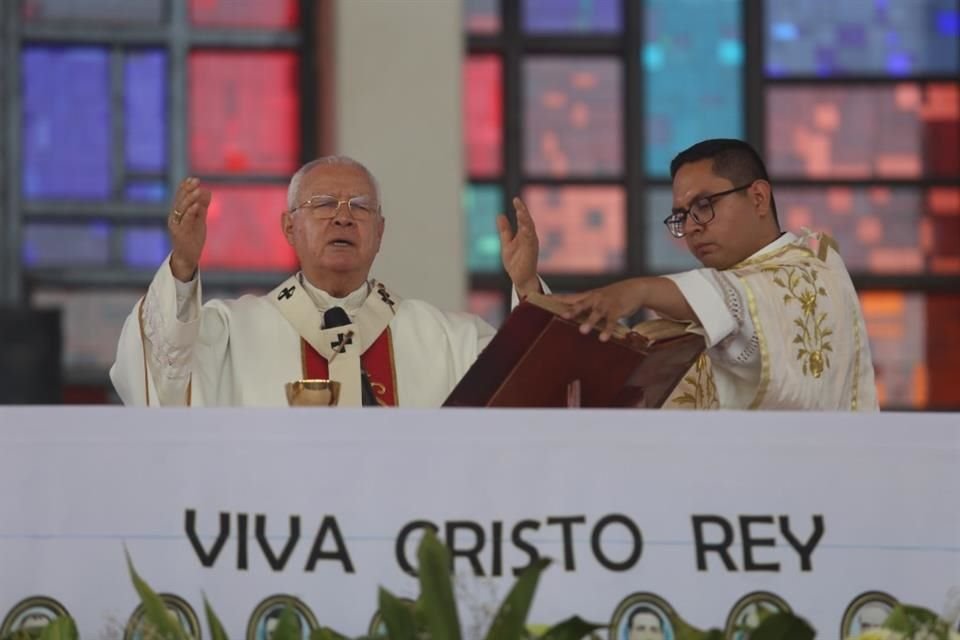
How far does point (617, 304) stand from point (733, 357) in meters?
0.62

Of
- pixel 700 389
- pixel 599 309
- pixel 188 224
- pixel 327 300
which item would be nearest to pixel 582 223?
pixel 327 300

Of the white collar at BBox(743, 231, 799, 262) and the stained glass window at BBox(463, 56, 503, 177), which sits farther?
the stained glass window at BBox(463, 56, 503, 177)

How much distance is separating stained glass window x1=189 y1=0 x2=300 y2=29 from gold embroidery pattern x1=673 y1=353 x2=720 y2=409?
466cm

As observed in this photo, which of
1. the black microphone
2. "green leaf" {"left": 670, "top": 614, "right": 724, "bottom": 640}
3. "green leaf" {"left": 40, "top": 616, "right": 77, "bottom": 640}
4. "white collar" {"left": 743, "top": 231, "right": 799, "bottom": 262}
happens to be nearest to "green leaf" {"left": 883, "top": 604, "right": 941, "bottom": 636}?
"green leaf" {"left": 670, "top": 614, "right": 724, "bottom": 640}

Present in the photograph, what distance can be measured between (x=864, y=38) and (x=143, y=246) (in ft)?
11.4

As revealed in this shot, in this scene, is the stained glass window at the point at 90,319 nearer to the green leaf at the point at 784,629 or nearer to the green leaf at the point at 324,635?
the green leaf at the point at 324,635

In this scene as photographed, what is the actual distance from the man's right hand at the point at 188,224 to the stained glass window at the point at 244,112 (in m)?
4.39

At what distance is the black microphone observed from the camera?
4301mm

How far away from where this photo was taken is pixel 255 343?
450 cm

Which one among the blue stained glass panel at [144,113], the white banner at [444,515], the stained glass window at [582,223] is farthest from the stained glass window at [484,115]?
the white banner at [444,515]

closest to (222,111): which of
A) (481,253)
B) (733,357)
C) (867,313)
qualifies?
(481,253)

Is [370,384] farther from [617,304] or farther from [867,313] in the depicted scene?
[867,313]

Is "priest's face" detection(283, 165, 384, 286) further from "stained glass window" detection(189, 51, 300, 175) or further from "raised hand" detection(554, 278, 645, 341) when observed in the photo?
"stained glass window" detection(189, 51, 300, 175)

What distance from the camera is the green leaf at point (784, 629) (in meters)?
2.22
